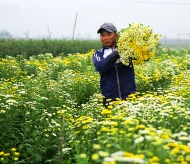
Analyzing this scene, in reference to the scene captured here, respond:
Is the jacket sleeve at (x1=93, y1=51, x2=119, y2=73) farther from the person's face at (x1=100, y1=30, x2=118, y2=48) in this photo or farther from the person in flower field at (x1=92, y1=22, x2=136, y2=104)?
the person's face at (x1=100, y1=30, x2=118, y2=48)

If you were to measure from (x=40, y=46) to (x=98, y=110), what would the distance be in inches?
542

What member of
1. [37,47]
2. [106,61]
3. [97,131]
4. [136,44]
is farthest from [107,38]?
[37,47]

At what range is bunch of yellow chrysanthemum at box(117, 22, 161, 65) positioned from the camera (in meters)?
4.40

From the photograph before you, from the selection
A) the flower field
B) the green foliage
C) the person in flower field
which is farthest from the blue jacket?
the green foliage

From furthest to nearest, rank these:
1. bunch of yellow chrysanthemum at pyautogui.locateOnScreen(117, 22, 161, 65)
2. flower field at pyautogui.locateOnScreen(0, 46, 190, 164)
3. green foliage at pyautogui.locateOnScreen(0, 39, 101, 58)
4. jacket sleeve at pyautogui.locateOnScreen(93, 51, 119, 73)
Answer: green foliage at pyautogui.locateOnScreen(0, 39, 101, 58) < jacket sleeve at pyautogui.locateOnScreen(93, 51, 119, 73) < bunch of yellow chrysanthemum at pyautogui.locateOnScreen(117, 22, 161, 65) < flower field at pyautogui.locateOnScreen(0, 46, 190, 164)

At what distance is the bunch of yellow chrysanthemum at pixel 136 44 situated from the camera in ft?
14.4

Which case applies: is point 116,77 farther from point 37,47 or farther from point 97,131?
point 37,47

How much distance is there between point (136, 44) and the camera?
4.40 m

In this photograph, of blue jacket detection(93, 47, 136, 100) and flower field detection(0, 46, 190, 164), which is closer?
flower field detection(0, 46, 190, 164)

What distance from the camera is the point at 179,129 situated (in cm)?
312

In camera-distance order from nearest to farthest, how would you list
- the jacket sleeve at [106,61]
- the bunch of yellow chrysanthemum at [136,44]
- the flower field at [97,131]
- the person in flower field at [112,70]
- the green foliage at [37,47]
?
the flower field at [97,131], the bunch of yellow chrysanthemum at [136,44], the jacket sleeve at [106,61], the person in flower field at [112,70], the green foliage at [37,47]

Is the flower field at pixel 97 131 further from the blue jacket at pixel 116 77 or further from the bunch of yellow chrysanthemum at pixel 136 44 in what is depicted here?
the bunch of yellow chrysanthemum at pixel 136 44

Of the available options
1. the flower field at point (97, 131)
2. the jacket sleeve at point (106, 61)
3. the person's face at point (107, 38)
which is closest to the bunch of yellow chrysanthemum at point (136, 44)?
the jacket sleeve at point (106, 61)

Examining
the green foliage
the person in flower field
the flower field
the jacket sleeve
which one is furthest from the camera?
the green foliage
